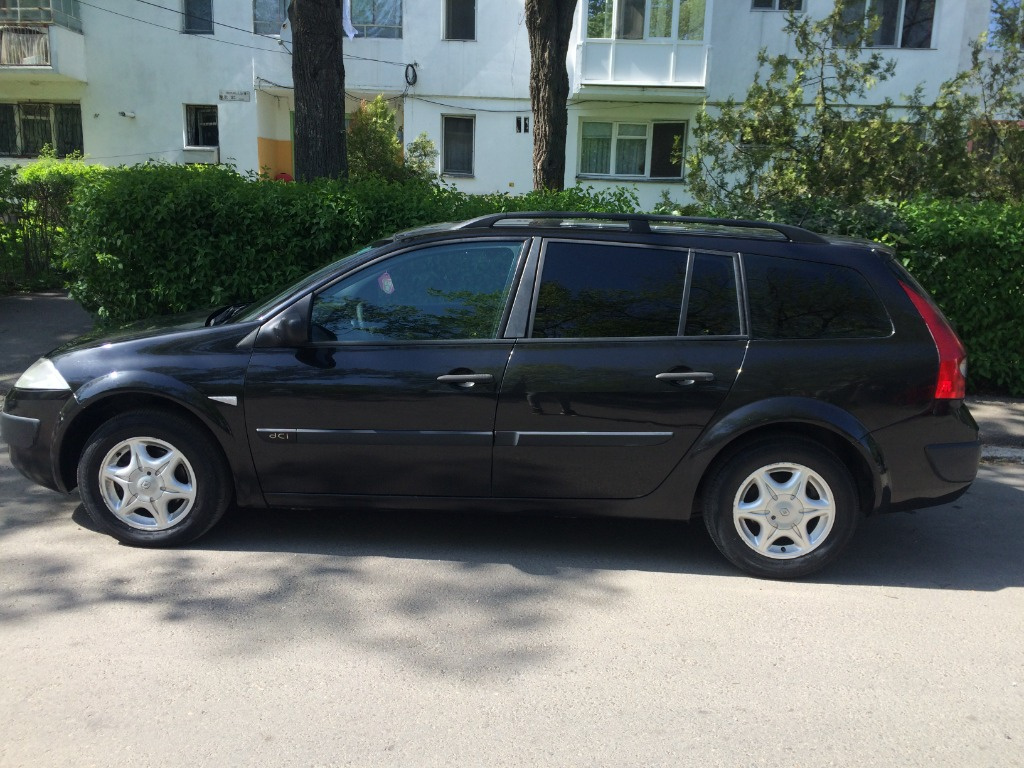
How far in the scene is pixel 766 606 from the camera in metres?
4.22

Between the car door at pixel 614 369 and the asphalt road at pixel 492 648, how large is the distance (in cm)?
57

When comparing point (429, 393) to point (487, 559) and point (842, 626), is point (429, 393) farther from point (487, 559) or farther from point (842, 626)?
point (842, 626)

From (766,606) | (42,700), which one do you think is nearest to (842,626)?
(766,606)

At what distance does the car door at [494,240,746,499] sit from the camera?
4.39 meters

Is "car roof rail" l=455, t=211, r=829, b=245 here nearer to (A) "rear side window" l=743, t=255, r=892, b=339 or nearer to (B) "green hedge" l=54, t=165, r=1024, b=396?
(A) "rear side window" l=743, t=255, r=892, b=339

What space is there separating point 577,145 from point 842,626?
57.1ft

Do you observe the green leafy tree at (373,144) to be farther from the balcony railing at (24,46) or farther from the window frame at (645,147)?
the balcony railing at (24,46)

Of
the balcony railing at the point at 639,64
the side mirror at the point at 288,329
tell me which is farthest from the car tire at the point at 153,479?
the balcony railing at the point at 639,64

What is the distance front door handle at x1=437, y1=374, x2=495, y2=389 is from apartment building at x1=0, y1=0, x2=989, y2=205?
15.7 meters

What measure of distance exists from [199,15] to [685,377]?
64.9 feet

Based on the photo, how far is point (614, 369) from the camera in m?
4.40

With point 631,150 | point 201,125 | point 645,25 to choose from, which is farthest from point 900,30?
point 201,125

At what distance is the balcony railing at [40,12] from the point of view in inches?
774

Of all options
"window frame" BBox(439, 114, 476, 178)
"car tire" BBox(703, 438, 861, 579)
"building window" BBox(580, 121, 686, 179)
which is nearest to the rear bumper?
"car tire" BBox(703, 438, 861, 579)
